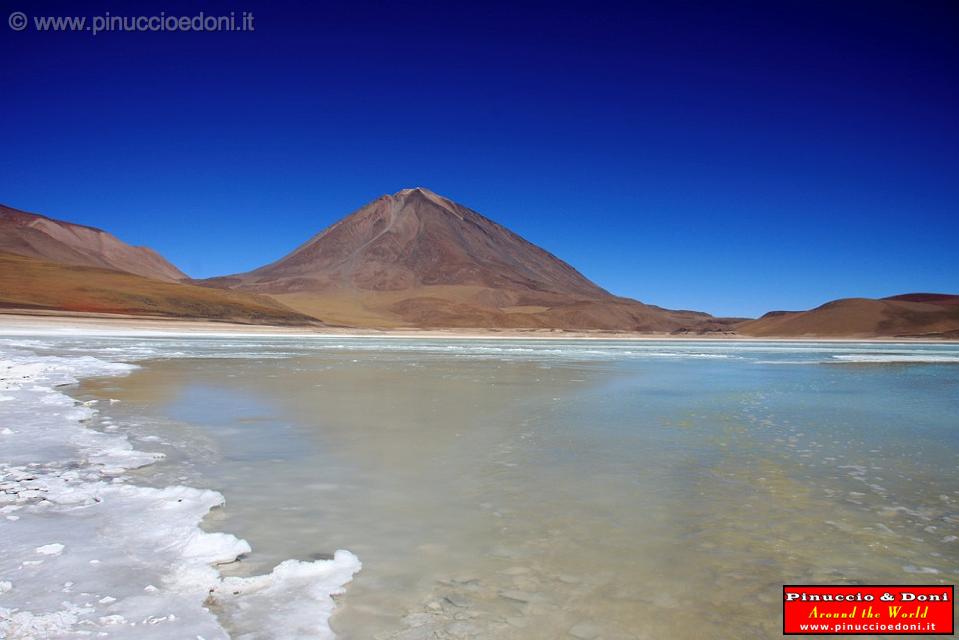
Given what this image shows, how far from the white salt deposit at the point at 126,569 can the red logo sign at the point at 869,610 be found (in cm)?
246

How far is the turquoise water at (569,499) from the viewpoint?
336cm

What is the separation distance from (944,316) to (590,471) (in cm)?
10679

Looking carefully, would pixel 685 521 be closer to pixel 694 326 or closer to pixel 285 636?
pixel 285 636

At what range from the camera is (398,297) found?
5123 inches

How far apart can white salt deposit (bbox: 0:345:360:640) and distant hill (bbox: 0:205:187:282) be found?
120 meters

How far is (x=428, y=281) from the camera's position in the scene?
486 ft

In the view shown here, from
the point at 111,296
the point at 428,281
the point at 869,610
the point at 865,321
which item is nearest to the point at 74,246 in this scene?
the point at 428,281

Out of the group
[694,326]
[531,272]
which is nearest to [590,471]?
[694,326]

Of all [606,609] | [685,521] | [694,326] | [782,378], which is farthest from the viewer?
[694,326]

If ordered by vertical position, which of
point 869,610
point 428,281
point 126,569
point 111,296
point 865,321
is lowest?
point 869,610

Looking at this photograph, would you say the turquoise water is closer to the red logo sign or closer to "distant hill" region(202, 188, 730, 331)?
the red logo sign

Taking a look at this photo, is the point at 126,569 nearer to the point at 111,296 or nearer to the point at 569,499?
the point at 569,499

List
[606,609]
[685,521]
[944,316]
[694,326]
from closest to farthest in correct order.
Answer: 1. [606,609]
2. [685,521]
3. [944,316]
4. [694,326]

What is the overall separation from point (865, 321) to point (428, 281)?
88931 millimetres
